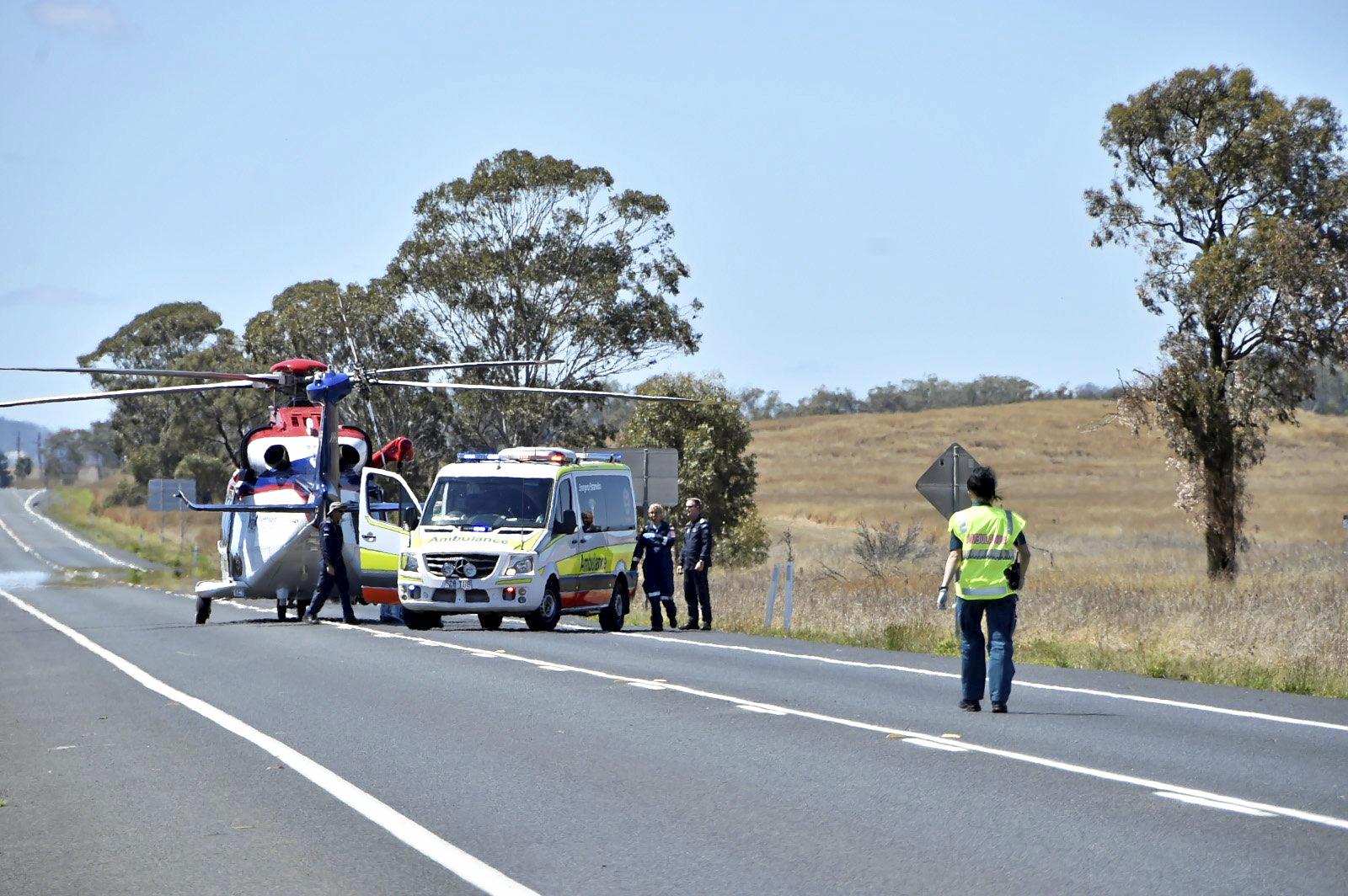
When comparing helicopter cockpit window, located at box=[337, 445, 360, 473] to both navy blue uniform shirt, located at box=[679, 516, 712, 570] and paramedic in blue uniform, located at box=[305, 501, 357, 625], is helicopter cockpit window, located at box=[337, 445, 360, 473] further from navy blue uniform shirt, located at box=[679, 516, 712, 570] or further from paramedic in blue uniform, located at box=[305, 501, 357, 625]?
navy blue uniform shirt, located at box=[679, 516, 712, 570]

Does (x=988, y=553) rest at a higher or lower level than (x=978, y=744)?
higher

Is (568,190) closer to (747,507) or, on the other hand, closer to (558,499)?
(747,507)

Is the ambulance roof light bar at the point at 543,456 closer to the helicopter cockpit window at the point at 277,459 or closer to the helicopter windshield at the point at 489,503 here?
the helicopter windshield at the point at 489,503

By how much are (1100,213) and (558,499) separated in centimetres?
1770

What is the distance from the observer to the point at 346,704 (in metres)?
13.6

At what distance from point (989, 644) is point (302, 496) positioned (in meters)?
15.7

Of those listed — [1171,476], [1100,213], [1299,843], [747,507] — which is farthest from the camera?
[1171,476]

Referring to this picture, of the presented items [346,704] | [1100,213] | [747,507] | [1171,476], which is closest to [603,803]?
[346,704]

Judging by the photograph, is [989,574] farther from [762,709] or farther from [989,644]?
[762,709]

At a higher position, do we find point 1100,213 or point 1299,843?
point 1100,213

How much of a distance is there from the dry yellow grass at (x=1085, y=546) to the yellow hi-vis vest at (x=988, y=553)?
4043 millimetres

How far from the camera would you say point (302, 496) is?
2616 centimetres

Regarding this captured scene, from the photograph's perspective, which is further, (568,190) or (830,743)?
(568,190)

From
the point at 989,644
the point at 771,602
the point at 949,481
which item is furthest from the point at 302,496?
the point at 989,644
